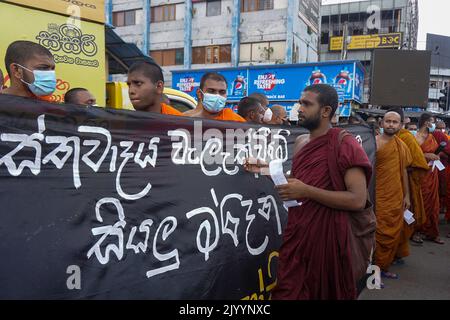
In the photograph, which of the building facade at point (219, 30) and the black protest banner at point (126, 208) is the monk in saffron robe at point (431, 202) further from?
the building facade at point (219, 30)

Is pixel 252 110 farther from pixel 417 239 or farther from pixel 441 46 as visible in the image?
pixel 441 46

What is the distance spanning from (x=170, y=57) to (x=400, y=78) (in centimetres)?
1787

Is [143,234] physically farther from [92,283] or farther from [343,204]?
[343,204]

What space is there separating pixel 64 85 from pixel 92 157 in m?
2.75

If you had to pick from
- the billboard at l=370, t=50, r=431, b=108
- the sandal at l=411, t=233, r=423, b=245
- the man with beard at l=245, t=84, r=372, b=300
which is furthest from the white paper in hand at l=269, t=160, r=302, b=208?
the billboard at l=370, t=50, r=431, b=108

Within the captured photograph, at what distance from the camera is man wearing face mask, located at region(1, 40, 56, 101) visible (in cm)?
223

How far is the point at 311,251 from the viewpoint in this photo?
200 centimetres

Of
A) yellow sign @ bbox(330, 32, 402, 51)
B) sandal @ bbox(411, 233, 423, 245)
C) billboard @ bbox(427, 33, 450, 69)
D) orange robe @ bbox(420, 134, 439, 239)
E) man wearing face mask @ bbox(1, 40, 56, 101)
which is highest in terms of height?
billboard @ bbox(427, 33, 450, 69)

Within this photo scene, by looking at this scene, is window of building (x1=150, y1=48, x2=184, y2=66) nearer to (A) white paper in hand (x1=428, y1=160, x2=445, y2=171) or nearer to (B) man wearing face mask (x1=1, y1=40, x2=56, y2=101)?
(A) white paper in hand (x1=428, y1=160, x2=445, y2=171)

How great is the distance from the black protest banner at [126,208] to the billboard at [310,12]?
66.4 feet

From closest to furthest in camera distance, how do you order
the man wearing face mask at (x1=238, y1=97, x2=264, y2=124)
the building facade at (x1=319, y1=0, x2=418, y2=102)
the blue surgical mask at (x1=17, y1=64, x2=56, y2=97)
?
the blue surgical mask at (x1=17, y1=64, x2=56, y2=97) → the man wearing face mask at (x1=238, y1=97, x2=264, y2=124) → the building facade at (x1=319, y1=0, x2=418, y2=102)

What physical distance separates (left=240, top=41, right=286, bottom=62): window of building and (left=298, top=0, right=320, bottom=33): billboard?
231 cm

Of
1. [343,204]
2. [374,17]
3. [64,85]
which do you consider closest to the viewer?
[343,204]
